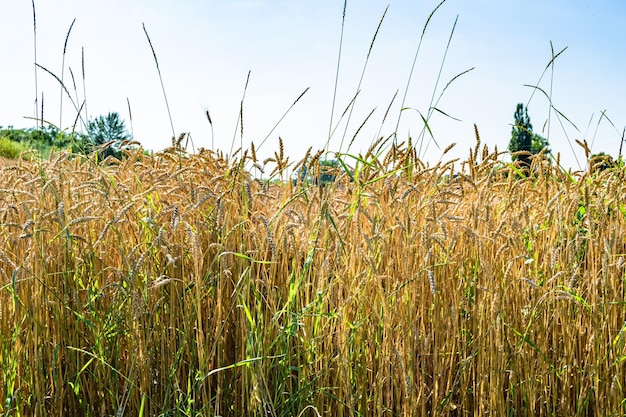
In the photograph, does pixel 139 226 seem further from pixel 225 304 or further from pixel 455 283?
pixel 455 283

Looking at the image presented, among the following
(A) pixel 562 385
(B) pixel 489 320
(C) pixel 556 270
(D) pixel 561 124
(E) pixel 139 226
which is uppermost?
(D) pixel 561 124

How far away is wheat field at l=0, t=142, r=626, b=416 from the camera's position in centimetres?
162

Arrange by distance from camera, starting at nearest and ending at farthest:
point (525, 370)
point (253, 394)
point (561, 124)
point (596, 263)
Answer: point (253, 394) → point (525, 370) → point (596, 263) → point (561, 124)

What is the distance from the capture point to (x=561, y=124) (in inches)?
95.7

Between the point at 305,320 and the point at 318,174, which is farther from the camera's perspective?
the point at 318,174

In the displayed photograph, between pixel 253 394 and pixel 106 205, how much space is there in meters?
0.79

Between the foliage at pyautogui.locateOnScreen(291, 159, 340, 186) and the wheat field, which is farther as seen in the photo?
the foliage at pyautogui.locateOnScreen(291, 159, 340, 186)

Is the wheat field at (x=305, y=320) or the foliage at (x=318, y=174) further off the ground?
the foliage at (x=318, y=174)

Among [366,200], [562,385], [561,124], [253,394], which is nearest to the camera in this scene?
[253,394]

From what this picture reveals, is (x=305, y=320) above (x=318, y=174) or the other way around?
the other way around

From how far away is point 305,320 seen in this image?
1.66m

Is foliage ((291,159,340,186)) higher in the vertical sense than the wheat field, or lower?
higher

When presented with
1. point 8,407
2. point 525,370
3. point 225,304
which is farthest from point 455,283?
point 8,407

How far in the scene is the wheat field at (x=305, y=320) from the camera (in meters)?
1.62
